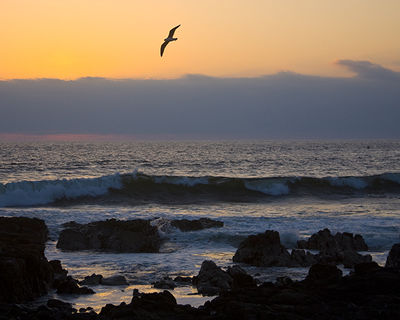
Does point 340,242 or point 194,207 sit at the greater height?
point 340,242

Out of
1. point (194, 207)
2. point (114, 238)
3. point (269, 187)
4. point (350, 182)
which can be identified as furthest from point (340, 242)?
point (350, 182)

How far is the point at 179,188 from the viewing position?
1296 inches

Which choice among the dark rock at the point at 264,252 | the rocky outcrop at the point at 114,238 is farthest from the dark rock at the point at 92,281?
the dark rock at the point at 264,252

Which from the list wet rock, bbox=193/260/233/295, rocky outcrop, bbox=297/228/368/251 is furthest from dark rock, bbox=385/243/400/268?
rocky outcrop, bbox=297/228/368/251

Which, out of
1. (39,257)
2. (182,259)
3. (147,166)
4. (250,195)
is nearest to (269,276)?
(182,259)

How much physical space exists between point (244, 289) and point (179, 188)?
995 inches

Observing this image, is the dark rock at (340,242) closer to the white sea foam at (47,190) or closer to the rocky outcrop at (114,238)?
the rocky outcrop at (114,238)

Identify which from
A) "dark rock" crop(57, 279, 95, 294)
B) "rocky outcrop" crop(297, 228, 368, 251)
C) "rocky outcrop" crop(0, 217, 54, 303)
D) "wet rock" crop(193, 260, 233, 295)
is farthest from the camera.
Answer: "rocky outcrop" crop(297, 228, 368, 251)

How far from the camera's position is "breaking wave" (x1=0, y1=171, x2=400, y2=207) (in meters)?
27.9

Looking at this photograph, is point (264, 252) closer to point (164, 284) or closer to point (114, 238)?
point (164, 284)

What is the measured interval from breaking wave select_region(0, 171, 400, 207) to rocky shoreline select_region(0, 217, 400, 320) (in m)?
15.0

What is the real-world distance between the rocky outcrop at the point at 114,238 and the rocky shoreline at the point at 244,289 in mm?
166

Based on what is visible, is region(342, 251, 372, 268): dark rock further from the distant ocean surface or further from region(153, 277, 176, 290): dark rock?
region(153, 277, 176, 290): dark rock

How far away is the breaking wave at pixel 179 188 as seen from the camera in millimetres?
27891
